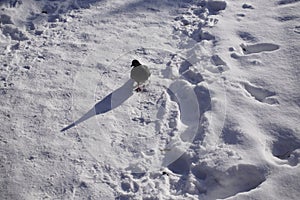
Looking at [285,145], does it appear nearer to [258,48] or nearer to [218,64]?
[218,64]

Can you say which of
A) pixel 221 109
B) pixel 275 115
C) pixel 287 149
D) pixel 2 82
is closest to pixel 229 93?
pixel 221 109

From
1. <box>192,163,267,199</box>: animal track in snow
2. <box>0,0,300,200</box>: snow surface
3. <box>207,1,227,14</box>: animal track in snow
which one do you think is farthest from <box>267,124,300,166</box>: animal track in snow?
<box>207,1,227,14</box>: animal track in snow

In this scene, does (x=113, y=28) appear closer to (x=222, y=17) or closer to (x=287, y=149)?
(x=222, y=17)

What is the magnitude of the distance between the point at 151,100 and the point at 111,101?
1.24 feet

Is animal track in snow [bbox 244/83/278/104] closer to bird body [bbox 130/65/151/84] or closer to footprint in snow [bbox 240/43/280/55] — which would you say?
footprint in snow [bbox 240/43/280/55]

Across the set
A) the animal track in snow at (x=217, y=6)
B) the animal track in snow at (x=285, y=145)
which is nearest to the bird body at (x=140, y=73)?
A: the animal track in snow at (x=285, y=145)

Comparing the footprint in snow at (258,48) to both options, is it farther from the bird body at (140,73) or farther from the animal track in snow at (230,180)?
the animal track in snow at (230,180)

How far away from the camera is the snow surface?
2.82 m

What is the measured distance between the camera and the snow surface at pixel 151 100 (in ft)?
9.26

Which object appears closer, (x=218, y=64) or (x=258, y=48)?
(x=218, y=64)

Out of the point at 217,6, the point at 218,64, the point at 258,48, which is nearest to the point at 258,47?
the point at 258,48

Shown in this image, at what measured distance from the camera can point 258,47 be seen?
3.75 metres

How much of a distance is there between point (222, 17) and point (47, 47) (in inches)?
77.0

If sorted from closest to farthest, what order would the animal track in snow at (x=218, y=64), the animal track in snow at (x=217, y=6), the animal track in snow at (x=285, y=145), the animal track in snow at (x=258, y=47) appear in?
the animal track in snow at (x=285, y=145) < the animal track in snow at (x=218, y=64) < the animal track in snow at (x=258, y=47) < the animal track in snow at (x=217, y=6)
